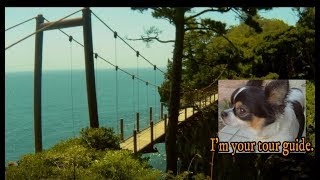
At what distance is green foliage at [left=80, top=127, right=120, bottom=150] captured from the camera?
18.1 feet

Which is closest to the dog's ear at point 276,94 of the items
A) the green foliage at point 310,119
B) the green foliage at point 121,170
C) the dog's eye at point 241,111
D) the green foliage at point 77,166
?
the dog's eye at point 241,111

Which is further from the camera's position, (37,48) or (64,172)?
(37,48)

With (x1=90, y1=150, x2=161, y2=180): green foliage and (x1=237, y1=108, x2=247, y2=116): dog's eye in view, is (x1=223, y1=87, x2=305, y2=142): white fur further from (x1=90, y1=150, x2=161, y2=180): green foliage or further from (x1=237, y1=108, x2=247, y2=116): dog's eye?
(x1=90, y1=150, x2=161, y2=180): green foliage

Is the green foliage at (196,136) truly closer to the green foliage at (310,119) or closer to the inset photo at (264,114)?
the green foliage at (310,119)

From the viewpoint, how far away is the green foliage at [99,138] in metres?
5.52

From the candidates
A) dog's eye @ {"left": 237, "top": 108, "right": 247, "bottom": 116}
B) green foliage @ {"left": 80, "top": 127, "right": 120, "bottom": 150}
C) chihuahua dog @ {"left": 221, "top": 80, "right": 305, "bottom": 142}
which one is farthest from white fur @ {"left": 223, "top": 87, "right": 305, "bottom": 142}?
green foliage @ {"left": 80, "top": 127, "right": 120, "bottom": 150}

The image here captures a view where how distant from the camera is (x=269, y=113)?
9156 millimetres

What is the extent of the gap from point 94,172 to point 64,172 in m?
0.38

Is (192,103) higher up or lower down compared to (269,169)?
higher up

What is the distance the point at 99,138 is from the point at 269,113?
189 inches

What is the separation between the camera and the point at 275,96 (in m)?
9.16

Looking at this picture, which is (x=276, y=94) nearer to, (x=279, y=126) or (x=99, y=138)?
(x=279, y=126)
